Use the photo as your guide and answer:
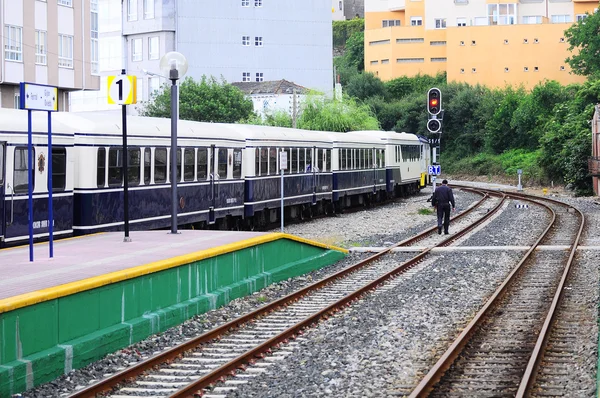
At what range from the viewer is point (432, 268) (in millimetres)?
19719

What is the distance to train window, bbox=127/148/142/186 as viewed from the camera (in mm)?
20562

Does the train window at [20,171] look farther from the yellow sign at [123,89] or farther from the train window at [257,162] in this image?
the train window at [257,162]

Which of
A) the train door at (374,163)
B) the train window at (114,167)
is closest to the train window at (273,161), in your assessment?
the train window at (114,167)

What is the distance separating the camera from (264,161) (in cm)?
2936

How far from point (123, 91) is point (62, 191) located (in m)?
3.64

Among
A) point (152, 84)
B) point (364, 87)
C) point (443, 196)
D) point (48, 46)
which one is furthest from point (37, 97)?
point (364, 87)

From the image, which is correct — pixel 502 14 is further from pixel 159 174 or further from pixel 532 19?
pixel 159 174

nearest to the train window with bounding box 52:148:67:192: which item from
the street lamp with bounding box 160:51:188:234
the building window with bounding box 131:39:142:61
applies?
the street lamp with bounding box 160:51:188:234

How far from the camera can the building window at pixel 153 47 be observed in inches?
3094

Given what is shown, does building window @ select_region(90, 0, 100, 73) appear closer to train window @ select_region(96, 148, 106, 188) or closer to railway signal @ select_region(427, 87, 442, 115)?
railway signal @ select_region(427, 87, 442, 115)

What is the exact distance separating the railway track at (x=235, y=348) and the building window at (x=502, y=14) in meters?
88.3

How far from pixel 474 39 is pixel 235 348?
87.2 meters

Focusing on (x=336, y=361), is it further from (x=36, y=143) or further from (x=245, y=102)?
(x=245, y=102)

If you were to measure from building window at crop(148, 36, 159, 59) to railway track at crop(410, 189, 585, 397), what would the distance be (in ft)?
207
